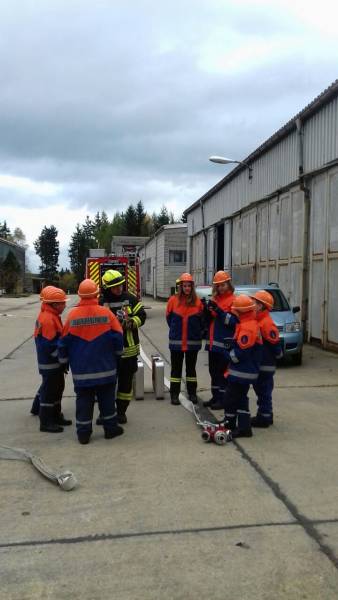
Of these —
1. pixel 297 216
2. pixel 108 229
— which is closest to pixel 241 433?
pixel 297 216

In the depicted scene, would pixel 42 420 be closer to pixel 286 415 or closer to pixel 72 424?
pixel 72 424

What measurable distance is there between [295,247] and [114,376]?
11.6 m

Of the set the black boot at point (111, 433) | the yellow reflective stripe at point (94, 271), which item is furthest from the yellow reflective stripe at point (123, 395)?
the yellow reflective stripe at point (94, 271)

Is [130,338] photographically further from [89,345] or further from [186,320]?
[186,320]

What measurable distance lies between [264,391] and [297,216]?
1081cm

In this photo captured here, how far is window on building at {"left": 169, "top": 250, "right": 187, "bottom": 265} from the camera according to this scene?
141 ft

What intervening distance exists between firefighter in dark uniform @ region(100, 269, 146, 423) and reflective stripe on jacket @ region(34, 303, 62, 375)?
69 centimetres

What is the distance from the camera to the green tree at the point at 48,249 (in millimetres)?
144625

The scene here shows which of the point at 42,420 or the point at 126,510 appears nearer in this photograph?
the point at 126,510

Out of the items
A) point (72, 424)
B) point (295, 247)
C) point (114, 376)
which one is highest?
point (295, 247)

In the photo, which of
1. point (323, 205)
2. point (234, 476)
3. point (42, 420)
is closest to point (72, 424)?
point (42, 420)

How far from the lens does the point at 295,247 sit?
650 inches

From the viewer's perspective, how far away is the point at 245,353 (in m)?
6.04

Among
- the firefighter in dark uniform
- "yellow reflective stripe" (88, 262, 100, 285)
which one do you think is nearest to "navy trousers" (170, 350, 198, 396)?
the firefighter in dark uniform
